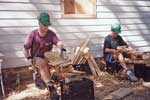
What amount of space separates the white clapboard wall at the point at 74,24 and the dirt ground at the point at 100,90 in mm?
530

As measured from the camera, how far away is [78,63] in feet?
22.6

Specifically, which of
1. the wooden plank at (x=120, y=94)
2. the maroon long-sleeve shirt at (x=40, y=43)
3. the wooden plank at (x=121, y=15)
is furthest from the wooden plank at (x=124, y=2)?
the wooden plank at (x=120, y=94)

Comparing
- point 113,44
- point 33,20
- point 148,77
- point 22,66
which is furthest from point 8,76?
point 148,77

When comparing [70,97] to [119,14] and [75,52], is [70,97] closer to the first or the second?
[75,52]

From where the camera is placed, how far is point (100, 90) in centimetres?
626

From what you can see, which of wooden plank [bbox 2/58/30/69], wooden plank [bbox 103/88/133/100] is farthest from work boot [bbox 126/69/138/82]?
wooden plank [bbox 2/58/30/69]

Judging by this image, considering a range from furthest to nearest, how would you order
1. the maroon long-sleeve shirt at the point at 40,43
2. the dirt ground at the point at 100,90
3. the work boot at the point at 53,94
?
1. the maroon long-sleeve shirt at the point at 40,43
2. the dirt ground at the point at 100,90
3. the work boot at the point at 53,94

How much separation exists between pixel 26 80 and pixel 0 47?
38.0 inches

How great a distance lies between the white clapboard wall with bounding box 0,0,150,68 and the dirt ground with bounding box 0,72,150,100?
53cm

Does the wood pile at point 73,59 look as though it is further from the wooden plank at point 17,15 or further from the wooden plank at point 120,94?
the wooden plank at point 17,15

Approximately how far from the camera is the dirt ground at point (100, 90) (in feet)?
19.1

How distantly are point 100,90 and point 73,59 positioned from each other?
0.82 meters

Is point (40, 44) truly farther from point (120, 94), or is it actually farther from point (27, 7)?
point (120, 94)

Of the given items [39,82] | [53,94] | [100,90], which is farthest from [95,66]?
[53,94]
